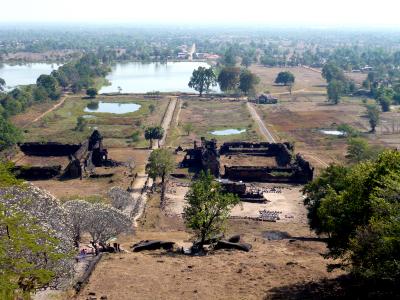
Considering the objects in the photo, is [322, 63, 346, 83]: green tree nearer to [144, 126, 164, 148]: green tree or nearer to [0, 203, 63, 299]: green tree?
[144, 126, 164, 148]: green tree

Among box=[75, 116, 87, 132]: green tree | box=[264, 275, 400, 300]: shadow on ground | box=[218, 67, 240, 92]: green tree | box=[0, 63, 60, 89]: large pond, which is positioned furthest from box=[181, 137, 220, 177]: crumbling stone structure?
box=[0, 63, 60, 89]: large pond

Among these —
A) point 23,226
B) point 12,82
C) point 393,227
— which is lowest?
point 12,82

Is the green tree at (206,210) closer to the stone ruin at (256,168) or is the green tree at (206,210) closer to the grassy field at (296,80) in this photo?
the stone ruin at (256,168)

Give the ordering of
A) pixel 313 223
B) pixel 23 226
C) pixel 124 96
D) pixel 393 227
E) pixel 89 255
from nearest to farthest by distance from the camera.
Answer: pixel 393 227
pixel 23 226
pixel 89 255
pixel 313 223
pixel 124 96

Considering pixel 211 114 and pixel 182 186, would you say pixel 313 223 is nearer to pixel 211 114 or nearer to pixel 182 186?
pixel 182 186

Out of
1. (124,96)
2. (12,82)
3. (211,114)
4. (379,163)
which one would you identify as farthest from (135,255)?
(12,82)
